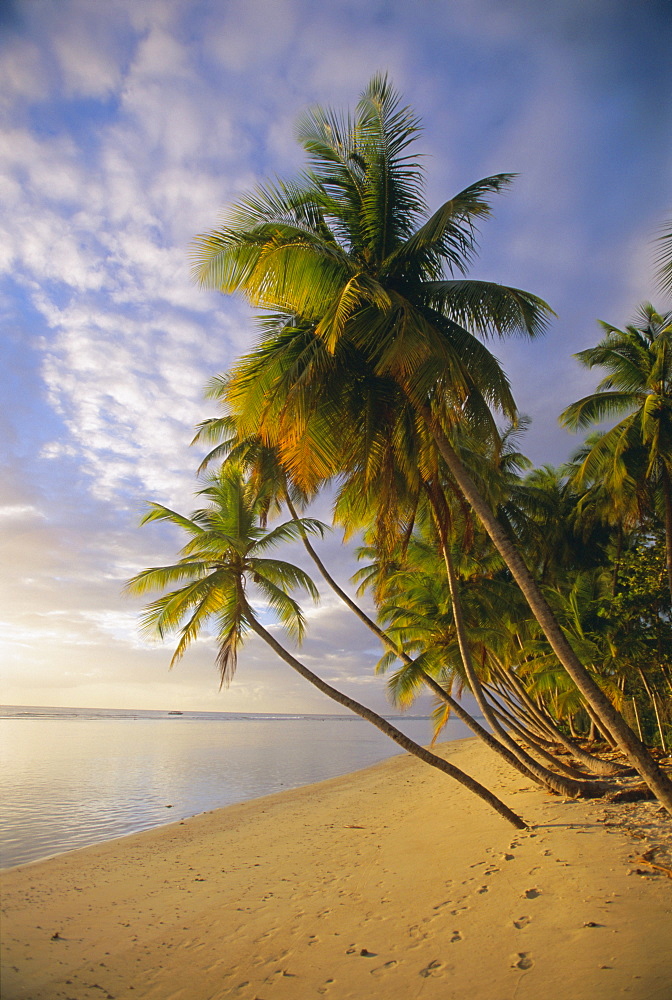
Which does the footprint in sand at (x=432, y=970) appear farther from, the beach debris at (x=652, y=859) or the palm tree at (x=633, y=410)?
A: the palm tree at (x=633, y=410)

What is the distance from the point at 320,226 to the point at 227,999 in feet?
28.4

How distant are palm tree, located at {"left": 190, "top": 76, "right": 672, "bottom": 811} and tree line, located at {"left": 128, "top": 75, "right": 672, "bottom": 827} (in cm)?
3

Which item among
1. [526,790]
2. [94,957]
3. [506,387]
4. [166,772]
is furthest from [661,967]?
[166,772]

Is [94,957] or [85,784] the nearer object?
[94,957]

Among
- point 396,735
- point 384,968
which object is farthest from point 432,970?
point 396,735

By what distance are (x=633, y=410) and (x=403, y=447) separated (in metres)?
8.02

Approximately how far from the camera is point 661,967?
408 centimetres

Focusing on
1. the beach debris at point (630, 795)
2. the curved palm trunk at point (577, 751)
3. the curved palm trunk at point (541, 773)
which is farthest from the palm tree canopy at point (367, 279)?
the curved palm trunk at point (577, 751)

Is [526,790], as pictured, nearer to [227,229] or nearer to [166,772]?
[227,229]

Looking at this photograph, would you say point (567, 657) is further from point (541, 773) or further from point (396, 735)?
point (541, 773)

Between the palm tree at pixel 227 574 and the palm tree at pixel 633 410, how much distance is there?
663 centimetres

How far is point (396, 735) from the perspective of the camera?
30.0 feet

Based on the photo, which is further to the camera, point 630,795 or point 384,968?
point 630,795

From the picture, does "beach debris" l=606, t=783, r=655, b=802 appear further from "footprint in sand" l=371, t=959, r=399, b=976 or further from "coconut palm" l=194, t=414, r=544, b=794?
"footprint in sand" l=371, t=959, r=399, b=976
